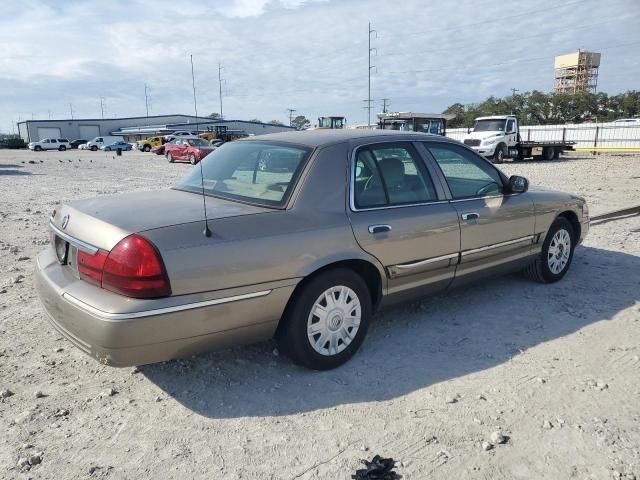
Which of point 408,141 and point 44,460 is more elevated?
point 408,141

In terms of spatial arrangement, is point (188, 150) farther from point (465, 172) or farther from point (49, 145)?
point (49, 145)

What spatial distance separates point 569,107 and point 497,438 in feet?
252

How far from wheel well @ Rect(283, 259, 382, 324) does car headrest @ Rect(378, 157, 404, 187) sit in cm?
67

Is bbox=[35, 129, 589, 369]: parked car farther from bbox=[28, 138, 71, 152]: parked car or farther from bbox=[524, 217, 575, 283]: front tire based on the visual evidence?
bbox=[28, 138, 71, 152]: parked car

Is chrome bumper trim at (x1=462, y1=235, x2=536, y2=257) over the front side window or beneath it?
beneath

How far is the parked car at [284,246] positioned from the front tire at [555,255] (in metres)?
A: 0.57

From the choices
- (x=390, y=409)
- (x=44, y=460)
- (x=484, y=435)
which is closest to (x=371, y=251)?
(x=390, y=409)

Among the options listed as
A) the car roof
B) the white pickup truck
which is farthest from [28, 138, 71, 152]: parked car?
the car roof

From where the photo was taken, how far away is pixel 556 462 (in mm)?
2537

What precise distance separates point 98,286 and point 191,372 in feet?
3.04

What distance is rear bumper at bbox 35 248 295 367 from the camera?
2.69 metres

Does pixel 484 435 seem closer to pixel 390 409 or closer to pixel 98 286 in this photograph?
pixel 390 409

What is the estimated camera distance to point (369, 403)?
3082 mm

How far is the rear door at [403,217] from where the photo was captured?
3568 millimetres
